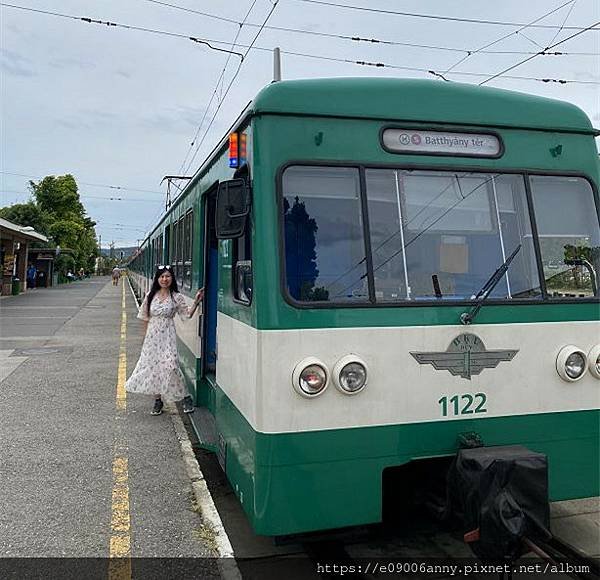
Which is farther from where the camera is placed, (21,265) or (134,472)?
(21,265)

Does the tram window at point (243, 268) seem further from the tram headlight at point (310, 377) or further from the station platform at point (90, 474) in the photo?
the station platform at point (90, 474)

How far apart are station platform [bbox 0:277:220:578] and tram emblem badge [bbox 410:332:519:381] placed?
1.80m

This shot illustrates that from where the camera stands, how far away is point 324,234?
3.12 m

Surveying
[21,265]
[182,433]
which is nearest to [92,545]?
[182,433]

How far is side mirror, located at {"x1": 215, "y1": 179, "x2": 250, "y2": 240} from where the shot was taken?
10.4ft

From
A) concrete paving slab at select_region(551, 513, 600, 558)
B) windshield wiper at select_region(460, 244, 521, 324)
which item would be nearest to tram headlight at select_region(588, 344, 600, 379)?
windshield wiper at select_region(460, 244, 521, 324)

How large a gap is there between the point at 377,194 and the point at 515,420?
4.94 ft

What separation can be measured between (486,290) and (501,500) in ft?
3.73

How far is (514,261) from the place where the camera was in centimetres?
339

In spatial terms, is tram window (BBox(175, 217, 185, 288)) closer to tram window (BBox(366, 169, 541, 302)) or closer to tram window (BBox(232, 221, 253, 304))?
tram window (BBox(232, 221, 253, 304))

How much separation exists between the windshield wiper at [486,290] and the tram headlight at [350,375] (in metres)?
0.64

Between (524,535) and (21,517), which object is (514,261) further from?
(21,517)

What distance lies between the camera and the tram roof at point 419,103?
311 cm

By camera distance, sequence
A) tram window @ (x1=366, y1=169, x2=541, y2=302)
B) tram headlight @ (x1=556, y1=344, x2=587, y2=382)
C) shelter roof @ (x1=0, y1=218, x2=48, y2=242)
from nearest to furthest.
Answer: tram window @ (x1=366, y1=169, x2=541, y2=302) → tram headlight @ (x1=556, y1=344, x2=587, y2=382) → shelter roof @ (x1=0, y1=218, x2=48, y2=242)
